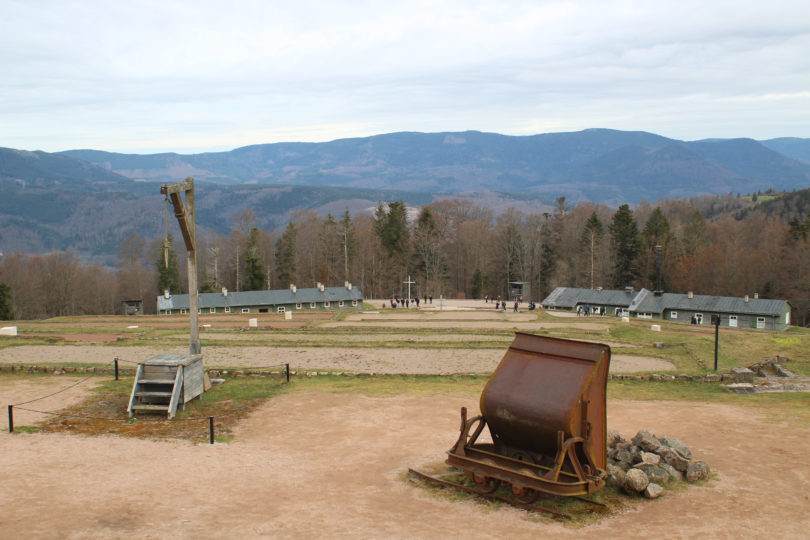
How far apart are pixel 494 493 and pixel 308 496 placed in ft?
12.1

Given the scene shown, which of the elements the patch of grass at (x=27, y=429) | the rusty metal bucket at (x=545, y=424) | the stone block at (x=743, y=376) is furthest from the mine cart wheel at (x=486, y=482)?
the stone block at (x=743, y=376)

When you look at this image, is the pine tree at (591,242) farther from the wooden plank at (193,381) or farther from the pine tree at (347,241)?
the wooden plank at (193,381)

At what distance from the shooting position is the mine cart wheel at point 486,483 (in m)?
11.9

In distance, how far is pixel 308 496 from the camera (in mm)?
12172

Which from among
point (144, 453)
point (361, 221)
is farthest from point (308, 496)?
point (361, 221)

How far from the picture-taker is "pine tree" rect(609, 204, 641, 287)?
89438mm

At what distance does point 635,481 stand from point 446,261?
295ft

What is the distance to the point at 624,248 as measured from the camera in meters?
90.1

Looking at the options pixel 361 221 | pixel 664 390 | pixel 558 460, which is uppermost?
pixel 361 221

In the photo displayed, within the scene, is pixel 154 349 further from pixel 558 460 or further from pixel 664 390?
pixel 558 460

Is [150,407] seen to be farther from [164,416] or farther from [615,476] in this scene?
[615,476]

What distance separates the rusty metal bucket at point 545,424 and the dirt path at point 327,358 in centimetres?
1541

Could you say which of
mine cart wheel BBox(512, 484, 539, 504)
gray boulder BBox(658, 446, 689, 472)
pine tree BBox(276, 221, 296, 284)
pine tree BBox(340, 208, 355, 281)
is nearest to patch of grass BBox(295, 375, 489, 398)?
gray boulder BBox(658, 446, 689, 472)

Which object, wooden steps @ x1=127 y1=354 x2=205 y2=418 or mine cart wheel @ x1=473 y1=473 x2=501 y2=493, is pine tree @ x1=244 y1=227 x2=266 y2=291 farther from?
mine cart wheel @ x1=473 y1=473 x2=501 y2=493
